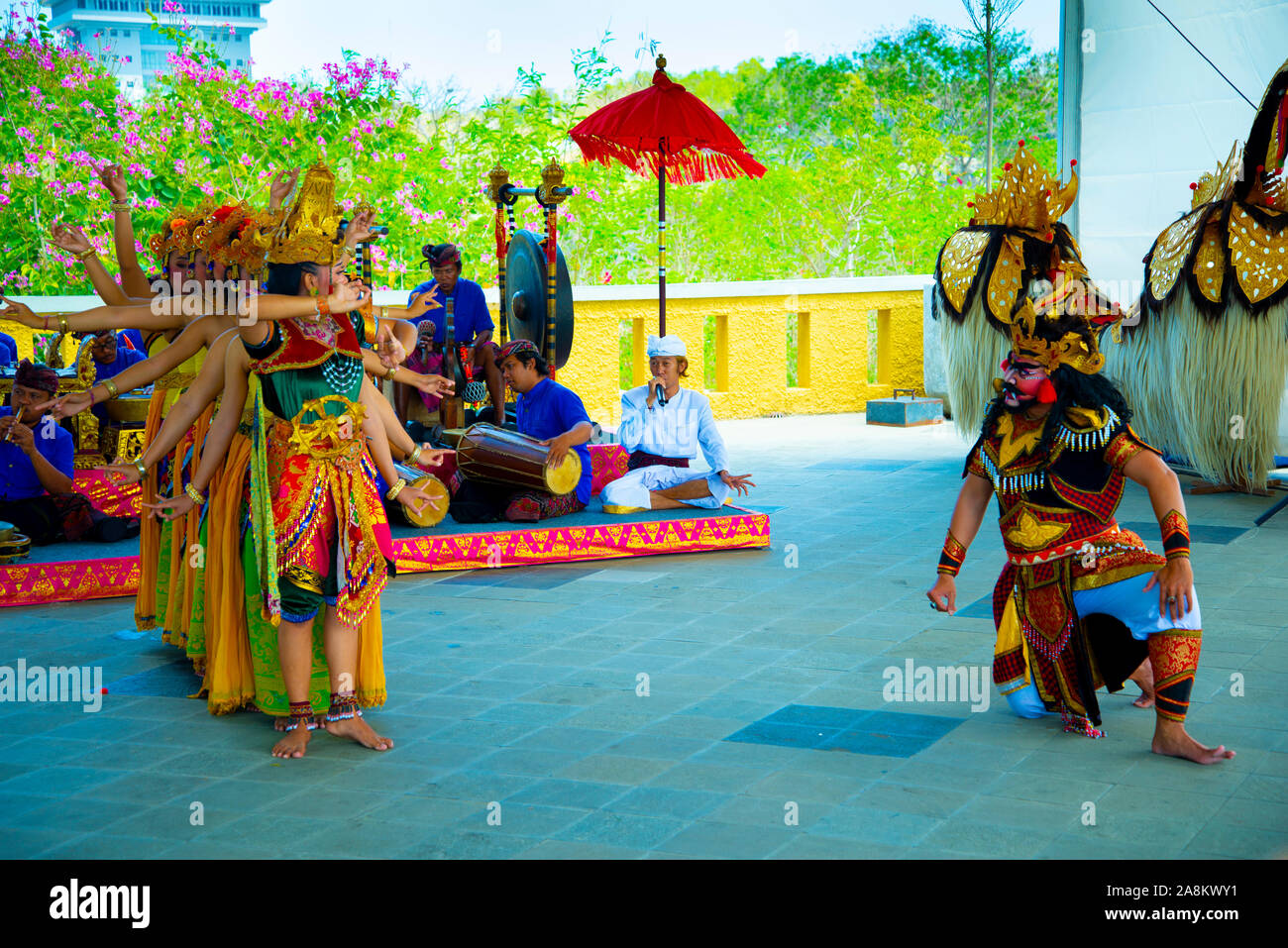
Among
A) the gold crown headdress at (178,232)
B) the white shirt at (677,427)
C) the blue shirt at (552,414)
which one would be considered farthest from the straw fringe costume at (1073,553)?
the blue shirt at (552,414)

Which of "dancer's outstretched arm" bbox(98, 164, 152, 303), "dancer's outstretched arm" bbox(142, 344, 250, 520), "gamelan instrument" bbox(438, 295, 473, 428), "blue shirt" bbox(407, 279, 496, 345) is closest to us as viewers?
"dancer's outstretched arm" bbox(142, 344, 250, 520)

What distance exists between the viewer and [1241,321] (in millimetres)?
8281

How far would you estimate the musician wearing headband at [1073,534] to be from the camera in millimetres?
4066

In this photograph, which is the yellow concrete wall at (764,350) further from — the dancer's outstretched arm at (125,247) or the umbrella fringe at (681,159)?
the dancer's outstretched arm at (125,247)

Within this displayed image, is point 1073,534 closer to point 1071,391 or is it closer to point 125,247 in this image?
point 1071,391

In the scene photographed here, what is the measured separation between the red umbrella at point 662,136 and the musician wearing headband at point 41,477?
159 inches

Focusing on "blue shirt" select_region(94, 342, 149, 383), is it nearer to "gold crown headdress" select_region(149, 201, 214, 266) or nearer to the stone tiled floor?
the stone tiled floor

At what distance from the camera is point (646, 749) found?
14.0 feet

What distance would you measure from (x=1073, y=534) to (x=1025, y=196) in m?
4.76


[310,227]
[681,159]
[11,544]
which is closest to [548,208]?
[681,159]

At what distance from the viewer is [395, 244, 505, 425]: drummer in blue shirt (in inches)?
334

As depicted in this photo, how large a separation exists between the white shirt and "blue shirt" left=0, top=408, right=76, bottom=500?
309cm

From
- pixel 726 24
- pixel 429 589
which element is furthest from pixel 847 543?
pixel 726 24

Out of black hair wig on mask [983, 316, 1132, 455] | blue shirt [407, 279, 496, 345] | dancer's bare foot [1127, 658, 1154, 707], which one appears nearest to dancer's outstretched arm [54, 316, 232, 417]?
black hair wig on mask [983, 316, 1132, 455]
